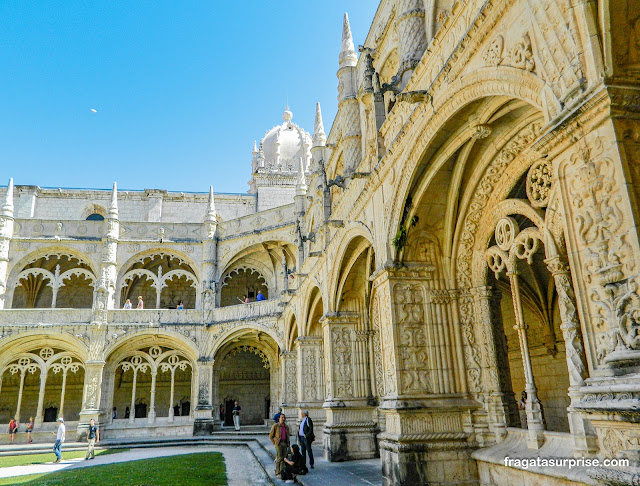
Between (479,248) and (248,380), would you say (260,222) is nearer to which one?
(248,380)

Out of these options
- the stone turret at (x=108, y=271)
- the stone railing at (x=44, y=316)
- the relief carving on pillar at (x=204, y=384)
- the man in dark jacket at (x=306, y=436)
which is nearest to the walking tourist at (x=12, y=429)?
the stone railing at (x=44, y=316)

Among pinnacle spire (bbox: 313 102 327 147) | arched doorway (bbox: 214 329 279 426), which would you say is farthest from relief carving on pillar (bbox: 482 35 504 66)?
arched doorway (bbox: 214 329 279 426)

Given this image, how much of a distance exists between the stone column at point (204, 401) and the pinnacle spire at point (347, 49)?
53.6ft

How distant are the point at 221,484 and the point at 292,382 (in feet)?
37.2

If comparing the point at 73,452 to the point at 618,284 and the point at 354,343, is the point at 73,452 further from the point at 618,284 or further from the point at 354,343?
the point at 618,284

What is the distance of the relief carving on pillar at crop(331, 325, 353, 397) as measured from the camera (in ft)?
42.2

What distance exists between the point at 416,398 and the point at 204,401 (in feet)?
61.4

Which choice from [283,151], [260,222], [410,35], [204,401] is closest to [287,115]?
[283,151]

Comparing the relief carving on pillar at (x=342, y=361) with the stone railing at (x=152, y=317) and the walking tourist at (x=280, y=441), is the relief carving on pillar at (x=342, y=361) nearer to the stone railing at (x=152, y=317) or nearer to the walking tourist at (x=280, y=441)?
the walking tourist at (x=280, y=441)

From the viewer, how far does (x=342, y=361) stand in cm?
1297

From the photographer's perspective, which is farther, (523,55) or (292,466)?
(292,466)

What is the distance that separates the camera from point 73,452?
19438 mm

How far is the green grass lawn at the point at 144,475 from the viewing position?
10.3m

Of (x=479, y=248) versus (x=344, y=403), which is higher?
(x=479, y=248)
